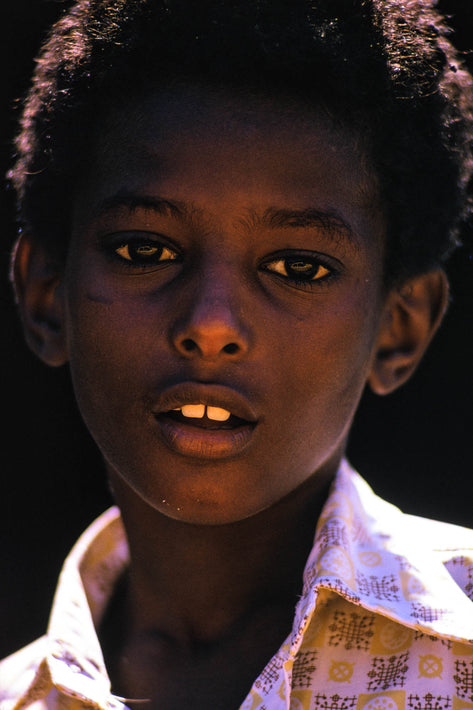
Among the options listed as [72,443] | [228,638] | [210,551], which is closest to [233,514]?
[210,551]

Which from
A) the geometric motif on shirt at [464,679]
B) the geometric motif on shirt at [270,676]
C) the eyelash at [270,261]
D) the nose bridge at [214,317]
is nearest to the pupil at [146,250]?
the eyelash at [270,261]

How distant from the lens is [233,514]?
139 cm

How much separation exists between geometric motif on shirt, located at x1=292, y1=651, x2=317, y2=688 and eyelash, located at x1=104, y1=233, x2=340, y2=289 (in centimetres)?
56

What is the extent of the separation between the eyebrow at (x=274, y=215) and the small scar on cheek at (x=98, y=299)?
150 mm

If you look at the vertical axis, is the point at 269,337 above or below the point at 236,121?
below

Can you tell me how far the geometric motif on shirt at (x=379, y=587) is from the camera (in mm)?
1331

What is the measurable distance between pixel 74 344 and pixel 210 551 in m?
0.43

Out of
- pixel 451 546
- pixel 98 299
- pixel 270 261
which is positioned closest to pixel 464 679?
pixel 451 546

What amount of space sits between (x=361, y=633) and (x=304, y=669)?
10 cm

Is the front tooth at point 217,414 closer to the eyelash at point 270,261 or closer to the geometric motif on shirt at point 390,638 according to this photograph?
the eyelash at point 270,261

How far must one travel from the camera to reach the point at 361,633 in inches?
52.2

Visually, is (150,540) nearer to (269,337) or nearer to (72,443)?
(269,337)

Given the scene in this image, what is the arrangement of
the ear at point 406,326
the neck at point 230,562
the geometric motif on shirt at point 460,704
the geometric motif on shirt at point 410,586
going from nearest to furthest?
1. the geometric motif on shirt at point 460,704
2. the geometric motif on shirt at point 410,586
3. the neck at point 230,562
4. the ear at point 406,326

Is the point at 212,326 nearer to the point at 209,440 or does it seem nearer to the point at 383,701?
the point at 209,440
